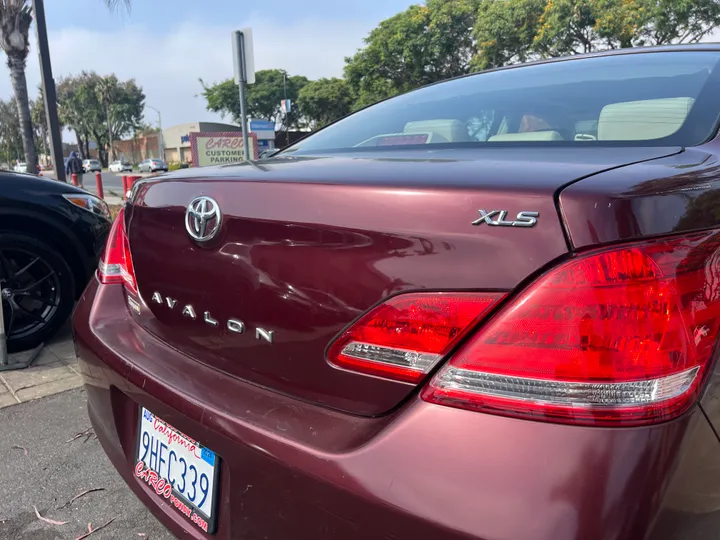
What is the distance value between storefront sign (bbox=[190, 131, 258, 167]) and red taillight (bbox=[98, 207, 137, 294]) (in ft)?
22.4

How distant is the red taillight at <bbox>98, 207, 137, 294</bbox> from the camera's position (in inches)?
68.8

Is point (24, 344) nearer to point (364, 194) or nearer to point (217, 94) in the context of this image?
point (364, 194)

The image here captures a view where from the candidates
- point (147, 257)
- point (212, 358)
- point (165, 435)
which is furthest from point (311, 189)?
A: point (165, 435)

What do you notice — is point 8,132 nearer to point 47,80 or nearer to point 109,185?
point 109,185

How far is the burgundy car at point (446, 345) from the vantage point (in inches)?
34.0

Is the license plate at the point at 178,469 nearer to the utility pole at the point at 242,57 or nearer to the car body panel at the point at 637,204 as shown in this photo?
the car body panel at the point at 637,204

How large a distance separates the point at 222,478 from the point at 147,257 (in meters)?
0.66

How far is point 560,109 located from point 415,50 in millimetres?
33745

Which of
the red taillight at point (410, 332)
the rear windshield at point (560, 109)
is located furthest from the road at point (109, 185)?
the red taillight at point (410, 332)

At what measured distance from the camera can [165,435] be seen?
1420mm

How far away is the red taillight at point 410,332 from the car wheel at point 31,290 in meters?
2.88

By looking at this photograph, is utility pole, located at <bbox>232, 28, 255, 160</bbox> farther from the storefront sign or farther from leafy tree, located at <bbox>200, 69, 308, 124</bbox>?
leafy tree, located at <bbox>200, 69, 308, 124</bbox>

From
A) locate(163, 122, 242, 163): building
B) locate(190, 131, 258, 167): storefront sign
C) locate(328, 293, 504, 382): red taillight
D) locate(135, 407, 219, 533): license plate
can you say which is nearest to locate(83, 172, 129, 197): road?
locate(190, 131, 258, 167): storefront sign

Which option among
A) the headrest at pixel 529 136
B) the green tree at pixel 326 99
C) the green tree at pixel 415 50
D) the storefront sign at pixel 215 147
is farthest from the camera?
the green tree at pixel 326 99
